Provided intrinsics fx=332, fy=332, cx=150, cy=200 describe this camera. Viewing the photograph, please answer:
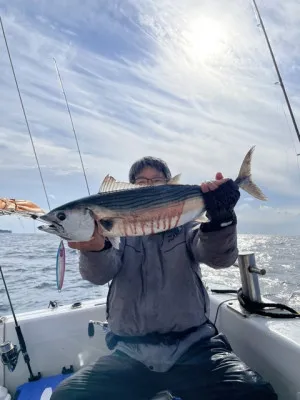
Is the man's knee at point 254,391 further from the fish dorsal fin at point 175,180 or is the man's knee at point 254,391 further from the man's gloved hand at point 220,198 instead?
the fish dorsal fin at point 175,180

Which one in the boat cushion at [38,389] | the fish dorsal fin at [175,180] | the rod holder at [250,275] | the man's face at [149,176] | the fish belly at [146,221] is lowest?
the boat cushion at [38,389]

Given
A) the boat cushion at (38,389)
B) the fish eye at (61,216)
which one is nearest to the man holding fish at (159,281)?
the fish eye at (61,216)

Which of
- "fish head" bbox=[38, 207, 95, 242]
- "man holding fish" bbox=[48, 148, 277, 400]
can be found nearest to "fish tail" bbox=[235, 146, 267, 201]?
"man holding fish" bbox=[48, 148, 277, 400]

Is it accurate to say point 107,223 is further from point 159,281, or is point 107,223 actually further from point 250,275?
point 250,275

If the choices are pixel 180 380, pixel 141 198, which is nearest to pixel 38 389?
pixel 180 380

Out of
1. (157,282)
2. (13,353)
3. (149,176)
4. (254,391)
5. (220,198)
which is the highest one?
(149,176)

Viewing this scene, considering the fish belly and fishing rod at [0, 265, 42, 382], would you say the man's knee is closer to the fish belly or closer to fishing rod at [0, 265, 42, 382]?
the fish belly

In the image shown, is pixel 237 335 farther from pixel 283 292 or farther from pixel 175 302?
pixel 283 292
